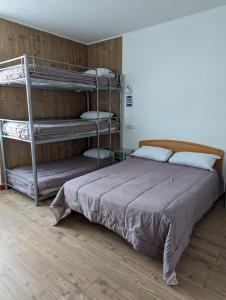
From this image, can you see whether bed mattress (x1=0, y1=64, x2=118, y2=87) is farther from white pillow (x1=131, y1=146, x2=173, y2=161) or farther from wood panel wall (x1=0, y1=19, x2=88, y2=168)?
white pillow (x1=131, y1=146, x2=173, y2=161)

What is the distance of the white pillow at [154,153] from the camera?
10.7ft

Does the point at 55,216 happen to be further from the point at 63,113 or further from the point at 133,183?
the point at 63,113

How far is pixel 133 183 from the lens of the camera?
7.75 feet

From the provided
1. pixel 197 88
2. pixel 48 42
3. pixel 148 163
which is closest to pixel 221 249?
pixel 148 163

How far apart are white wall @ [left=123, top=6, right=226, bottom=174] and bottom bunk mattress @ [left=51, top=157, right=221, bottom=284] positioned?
82cm

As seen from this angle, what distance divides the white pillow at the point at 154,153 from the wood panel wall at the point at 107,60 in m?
0.87

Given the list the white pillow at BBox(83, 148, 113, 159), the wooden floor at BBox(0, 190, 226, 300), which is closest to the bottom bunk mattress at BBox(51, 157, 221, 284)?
the wooden floor at BBox(0, 190, 226, 300)

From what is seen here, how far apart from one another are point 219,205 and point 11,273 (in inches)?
103

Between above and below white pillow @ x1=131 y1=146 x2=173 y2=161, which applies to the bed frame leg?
below

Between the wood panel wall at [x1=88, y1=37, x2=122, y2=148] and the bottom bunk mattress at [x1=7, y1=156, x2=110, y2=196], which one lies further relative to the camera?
the wood panel wall at [x1=88, y1=37, x2=122, y2=148]

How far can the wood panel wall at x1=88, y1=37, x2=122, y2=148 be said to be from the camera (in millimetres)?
3986

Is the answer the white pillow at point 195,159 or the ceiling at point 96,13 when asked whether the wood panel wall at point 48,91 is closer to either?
the ceiling at point 96,13

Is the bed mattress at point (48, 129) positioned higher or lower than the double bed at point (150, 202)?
higher

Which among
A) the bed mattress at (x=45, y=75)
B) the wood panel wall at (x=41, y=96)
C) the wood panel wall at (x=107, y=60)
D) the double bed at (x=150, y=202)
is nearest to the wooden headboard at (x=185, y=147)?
the double bed at (x=150, y=202)
